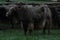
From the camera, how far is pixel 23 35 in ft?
28.5

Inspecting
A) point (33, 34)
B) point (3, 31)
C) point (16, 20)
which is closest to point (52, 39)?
point (33, 34)

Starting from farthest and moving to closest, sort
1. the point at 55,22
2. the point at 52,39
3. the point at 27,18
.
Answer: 1. the point at 55,22
2. the point at 27,18
3. the point at 52,39

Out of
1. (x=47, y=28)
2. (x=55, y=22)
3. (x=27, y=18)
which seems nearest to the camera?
(x=27, y=18)

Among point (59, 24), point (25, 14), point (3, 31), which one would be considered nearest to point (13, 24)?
point (3, 31)

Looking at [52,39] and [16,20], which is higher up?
[16,20]

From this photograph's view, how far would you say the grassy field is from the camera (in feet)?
27.0

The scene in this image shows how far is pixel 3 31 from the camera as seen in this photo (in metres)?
9.59

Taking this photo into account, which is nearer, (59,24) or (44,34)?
(44,34)

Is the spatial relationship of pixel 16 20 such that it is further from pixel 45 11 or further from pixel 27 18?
pixel 45 11

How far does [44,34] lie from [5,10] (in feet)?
6.49

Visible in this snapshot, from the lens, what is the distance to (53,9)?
32.3 feet

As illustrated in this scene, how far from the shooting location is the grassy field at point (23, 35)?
824 cm

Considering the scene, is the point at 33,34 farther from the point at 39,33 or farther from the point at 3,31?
the point at 3,31

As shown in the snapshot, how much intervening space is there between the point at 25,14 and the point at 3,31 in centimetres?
145
